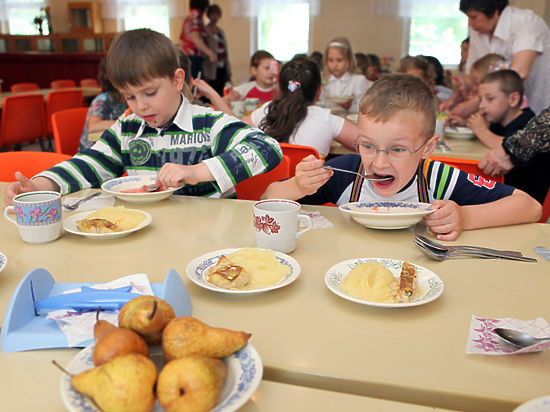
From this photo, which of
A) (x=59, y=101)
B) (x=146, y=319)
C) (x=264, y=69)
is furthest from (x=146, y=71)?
(x=59, y=101)

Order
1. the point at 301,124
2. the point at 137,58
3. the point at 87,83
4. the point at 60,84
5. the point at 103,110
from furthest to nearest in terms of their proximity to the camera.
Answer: the point at 87,83, the point at 60,84, the point at 103,110, the point at 301,124, the point at 137,58

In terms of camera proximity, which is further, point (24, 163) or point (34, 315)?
point (24, 163)

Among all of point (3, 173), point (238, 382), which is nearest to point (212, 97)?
point (3, 173)

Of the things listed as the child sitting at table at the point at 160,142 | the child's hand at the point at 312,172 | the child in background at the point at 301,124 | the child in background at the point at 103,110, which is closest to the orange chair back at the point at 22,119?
the child in background at the point at 103,110

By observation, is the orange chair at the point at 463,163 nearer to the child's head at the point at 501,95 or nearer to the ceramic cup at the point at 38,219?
the child's head at the point at 501,95

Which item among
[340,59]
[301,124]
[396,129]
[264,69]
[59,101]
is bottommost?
[59,101]

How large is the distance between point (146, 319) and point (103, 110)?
2.97 metres

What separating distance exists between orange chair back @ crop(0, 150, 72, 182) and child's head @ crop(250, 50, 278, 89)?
129 inches

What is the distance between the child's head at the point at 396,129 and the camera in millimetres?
1388

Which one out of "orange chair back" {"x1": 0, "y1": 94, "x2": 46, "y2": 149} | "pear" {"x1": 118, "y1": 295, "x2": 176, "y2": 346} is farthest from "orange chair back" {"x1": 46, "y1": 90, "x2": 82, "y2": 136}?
"pear" {"x1": 118, "y1": 295, "x2": 176, "y2": 346}

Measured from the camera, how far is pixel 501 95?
278 centimetres

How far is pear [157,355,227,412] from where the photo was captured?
0.49 meters

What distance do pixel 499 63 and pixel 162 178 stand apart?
9.20ft

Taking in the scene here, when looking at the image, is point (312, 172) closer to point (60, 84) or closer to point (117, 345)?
point (117, 345)
